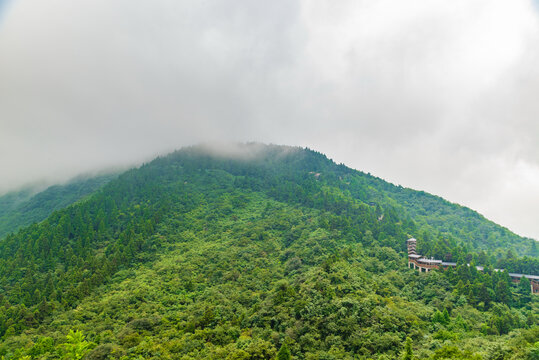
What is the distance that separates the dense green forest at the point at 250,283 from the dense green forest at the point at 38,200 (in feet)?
62.3

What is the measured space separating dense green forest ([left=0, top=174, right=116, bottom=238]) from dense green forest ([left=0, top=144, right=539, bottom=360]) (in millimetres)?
18975

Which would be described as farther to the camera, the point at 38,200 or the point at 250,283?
the point at 38,200

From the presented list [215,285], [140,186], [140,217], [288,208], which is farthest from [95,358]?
[140,186]

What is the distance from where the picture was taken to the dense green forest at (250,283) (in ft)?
121

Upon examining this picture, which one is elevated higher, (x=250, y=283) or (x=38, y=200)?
(x=38, y=200)

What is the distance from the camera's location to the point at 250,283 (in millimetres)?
54188

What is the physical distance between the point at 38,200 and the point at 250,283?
8632 cm

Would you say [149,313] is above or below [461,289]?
below

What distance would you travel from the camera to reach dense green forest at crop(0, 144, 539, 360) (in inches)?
1454

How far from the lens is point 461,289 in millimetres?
47969

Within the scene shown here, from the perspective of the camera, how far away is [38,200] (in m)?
106

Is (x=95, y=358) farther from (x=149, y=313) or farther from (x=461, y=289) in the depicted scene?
(x=461, y=289)

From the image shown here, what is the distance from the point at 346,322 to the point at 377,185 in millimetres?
92134

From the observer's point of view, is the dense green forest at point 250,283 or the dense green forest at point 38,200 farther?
the dense green forest at point 38,200
